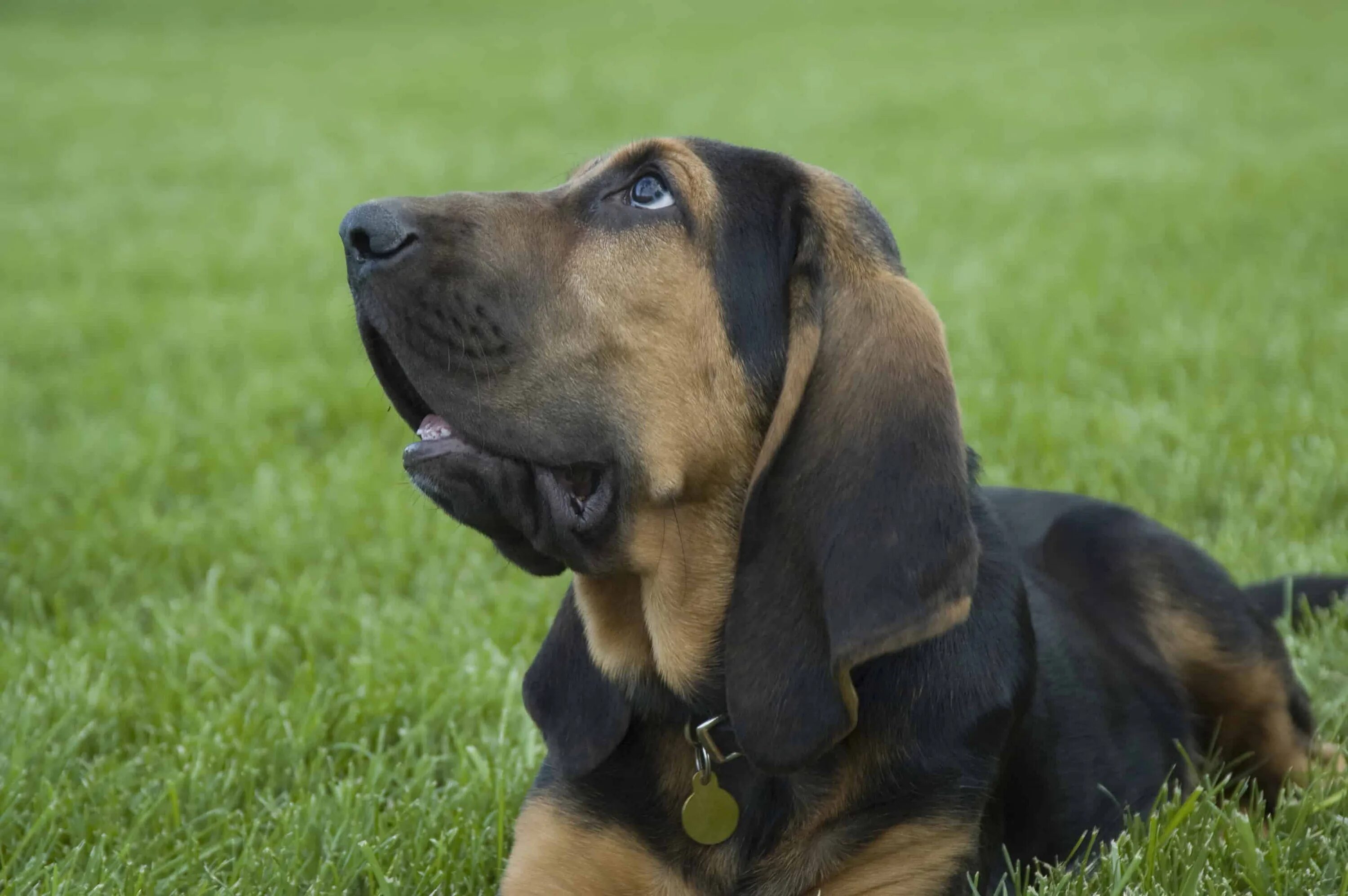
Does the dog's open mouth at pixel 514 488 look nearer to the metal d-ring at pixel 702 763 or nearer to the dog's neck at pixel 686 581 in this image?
the dog's neck at pixel 686 581

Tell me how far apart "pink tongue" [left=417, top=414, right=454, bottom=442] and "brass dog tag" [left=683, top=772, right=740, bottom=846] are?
931mm

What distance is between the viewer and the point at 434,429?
321 centimetres

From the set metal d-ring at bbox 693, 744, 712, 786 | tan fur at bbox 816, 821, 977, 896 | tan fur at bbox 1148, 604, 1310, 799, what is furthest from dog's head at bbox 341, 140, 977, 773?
tan fur at bbox 1148, 604, 1310, 799

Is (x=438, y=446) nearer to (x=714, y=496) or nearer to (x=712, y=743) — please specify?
(x=714, y=496)

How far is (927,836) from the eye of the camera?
119 inches

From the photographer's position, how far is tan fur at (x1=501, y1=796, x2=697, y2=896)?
314 cm

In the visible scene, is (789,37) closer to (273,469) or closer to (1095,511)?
(273,469)

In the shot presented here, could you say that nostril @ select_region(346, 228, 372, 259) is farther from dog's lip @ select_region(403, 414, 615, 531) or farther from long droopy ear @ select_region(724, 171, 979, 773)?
long droopy ear @ select_region(724, 171, 979, 773)

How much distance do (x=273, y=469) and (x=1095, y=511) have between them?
3.98 meters

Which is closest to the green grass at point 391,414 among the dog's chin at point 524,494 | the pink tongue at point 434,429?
the dog's chin at point 524,494

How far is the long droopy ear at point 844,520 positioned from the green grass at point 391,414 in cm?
79

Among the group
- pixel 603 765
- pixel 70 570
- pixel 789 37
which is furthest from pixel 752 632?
pixel 789 37

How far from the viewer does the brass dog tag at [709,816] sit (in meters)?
3.12

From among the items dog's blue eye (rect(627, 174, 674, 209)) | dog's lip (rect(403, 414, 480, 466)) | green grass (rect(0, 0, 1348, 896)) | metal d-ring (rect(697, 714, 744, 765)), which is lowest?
green grass (rect(0, 0, 1348, 896))
